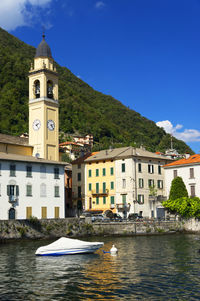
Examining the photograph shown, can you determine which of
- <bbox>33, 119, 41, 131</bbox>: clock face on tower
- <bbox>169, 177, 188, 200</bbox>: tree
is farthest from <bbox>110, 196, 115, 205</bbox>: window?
<bbox>33, 119, 41, 131</bbox>: clock face on tower

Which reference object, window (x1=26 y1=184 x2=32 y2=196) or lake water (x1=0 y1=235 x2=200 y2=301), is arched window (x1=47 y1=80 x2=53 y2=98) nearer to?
window (x1=26 y1=184 x2=32 y2=196)

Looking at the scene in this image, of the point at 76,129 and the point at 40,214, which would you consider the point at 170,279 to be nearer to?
the point at 40,214

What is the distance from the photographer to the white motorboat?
115ft

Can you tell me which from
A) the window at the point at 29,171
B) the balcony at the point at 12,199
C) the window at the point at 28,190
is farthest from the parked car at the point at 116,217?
the balcony at the point at 12,199

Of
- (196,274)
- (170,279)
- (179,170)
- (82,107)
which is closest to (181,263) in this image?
(196,274)

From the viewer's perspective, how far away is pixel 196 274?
26328mm

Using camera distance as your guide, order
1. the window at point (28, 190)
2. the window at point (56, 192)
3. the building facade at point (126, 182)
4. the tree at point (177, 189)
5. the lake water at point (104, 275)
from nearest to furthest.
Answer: the lake water at point (104, 275) → the window at point (28, 190) → the window at point (56, 192) → the tree at point (177, 189) → the building facade at point (126, 182)

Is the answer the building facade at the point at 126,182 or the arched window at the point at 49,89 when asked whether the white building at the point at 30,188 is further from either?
the arched window at the point at 49,89

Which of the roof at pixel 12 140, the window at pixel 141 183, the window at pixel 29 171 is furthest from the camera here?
the window at pixel 141 183

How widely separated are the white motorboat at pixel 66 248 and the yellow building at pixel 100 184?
Answer: 1259 inches

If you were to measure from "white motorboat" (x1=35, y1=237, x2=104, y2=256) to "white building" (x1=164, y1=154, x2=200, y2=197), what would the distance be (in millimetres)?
31324

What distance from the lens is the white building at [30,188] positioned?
5084 cm

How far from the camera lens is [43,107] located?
67875 mm

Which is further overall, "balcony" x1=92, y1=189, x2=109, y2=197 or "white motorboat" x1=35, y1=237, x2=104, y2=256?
"balcony" x1=92, y1=189, x2=109, y2=197
